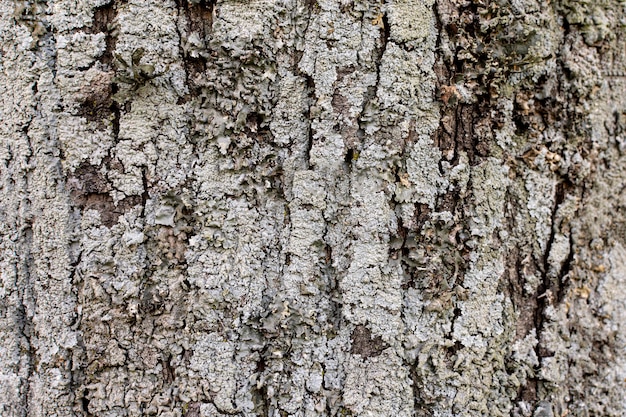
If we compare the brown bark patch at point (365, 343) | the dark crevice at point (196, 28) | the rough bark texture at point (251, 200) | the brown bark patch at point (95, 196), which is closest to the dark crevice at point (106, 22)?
the rough bark texture at point (251, 200)

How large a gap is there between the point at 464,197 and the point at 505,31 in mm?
341

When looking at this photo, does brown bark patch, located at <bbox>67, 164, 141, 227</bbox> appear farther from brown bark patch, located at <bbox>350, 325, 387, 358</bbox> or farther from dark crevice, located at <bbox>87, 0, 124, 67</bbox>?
brown bark patch, located at <bbox>350, 325, 387, 358</bbox>

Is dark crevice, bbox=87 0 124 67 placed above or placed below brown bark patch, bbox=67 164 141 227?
above

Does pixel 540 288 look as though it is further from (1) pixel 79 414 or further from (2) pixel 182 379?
(1) pixel 79 414

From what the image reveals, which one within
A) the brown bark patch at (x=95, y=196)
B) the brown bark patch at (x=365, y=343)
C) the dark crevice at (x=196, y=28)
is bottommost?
the brown bark patch at (x=365, y=343)

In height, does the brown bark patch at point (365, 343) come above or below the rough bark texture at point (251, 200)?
below

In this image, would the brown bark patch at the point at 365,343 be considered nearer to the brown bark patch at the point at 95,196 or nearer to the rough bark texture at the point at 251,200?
the rough bark texture at the point at 251,200

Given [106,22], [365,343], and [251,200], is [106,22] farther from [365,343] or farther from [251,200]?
[365,343]

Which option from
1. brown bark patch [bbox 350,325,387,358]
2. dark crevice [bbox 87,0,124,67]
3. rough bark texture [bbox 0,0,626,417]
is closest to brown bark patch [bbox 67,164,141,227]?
rough bark texture [bbox 0,0,626,417]

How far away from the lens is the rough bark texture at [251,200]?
2.96 feet

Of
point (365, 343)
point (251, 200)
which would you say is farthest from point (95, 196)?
point (365, 343)

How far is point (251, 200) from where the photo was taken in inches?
36.3

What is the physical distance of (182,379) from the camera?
925mm

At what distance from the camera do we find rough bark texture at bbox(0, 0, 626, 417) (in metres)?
0.90
